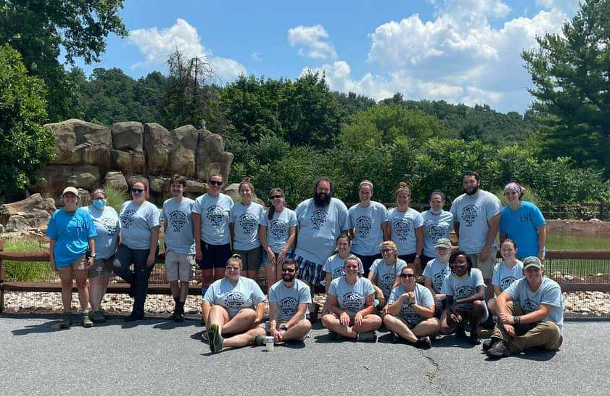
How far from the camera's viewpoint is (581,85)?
101ft

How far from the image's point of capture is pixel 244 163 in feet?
91.3

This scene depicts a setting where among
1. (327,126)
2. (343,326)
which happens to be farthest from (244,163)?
(343,326)

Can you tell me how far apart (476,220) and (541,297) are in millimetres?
1306

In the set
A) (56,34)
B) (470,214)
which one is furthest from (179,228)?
(56,34)

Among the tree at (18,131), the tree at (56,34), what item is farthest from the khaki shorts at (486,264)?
the tree at (56,34)

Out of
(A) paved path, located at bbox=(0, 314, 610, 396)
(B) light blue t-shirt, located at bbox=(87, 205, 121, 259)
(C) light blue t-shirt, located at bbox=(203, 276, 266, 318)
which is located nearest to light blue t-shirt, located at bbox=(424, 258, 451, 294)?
(A) paved path, located at bbox=(0, 314, 610, 396)

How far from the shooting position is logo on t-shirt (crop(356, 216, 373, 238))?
6930mm

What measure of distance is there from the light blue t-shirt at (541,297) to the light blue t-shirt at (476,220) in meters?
0.87

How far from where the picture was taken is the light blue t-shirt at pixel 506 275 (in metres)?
6.28

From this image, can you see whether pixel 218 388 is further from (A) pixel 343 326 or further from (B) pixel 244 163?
(B) pixel 244 163

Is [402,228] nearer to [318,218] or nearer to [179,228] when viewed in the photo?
[318,218]

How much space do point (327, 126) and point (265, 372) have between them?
1512 inches

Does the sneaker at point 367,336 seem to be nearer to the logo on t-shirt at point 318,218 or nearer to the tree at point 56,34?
the logo on t-shirt at point 318,218

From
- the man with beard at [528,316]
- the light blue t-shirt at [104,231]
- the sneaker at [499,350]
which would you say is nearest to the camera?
the sneaker at [499,350]
